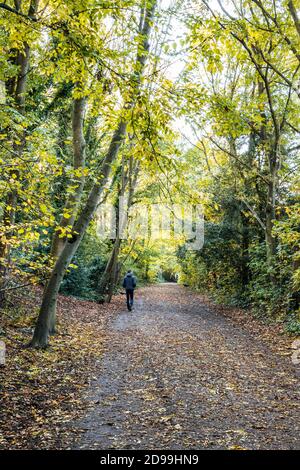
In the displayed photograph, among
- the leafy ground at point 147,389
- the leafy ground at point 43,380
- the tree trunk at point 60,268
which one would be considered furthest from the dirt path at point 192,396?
the tree trunk at point 60,268

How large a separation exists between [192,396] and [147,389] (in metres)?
0.84

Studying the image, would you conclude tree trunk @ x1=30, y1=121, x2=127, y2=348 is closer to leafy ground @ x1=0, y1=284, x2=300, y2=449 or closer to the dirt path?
leafy ground @ x1=0, y1=284, x2=300, y2=449

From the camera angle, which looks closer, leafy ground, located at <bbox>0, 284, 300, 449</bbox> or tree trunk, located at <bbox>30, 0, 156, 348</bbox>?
leafy ground, located at <bbox>0, 284, 300, 449</bbox>

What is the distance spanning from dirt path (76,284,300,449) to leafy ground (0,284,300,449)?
0.05ft

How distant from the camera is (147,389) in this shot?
262 inches

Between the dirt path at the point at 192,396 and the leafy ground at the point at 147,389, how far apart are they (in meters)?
0.02

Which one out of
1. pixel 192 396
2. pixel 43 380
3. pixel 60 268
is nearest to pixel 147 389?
pixel 192 396

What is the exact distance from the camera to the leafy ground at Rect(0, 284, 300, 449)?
477 cm

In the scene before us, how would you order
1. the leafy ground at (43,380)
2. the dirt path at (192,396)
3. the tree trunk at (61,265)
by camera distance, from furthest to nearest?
1. the tree trunk at (61,265)
2. the leafy ground at (43,380)
3. the dirt path at (192,396)

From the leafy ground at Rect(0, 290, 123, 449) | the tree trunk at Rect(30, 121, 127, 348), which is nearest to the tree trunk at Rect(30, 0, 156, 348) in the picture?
the tree trunk at Rect(30, 121, 127, 348)

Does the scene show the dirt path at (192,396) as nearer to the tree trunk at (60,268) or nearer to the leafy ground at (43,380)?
the leafy ground at (43,380)

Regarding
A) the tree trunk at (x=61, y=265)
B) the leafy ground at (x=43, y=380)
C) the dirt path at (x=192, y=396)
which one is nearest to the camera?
the dirt path at (x=192, y=396)

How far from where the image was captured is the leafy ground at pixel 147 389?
4773 millimetres

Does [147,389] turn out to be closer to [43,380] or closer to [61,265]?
[43,380]
